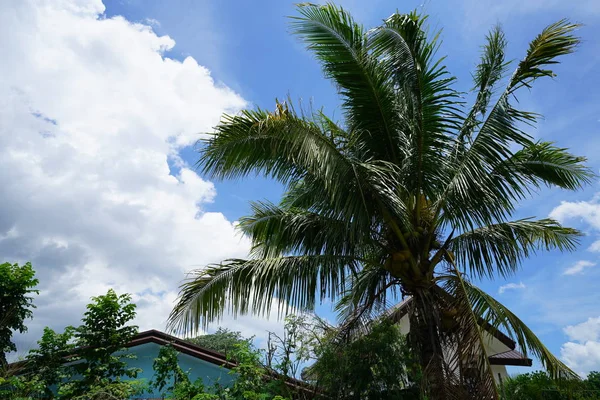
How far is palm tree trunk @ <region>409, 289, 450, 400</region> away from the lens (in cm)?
716

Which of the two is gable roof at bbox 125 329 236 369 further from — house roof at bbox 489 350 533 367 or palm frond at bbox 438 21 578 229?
house roof at bbox 489 350 533 367

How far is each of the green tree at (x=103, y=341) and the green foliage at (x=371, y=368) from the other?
3.55 m

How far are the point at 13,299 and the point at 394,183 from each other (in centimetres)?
844

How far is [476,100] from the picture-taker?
845cm

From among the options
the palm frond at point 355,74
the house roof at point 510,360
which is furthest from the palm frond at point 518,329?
the house roof at point 510,360

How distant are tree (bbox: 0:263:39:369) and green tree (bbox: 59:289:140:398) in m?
2.34

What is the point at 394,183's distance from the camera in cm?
761

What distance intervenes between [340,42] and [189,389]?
5975 mm

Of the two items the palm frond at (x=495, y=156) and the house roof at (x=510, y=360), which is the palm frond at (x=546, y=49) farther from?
the house roof at (x=510, y=360)

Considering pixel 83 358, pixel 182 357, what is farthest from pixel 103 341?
pixel 182 357

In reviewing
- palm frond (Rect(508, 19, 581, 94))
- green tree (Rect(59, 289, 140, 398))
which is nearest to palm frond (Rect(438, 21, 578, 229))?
palm frond (Rect(508, 19, 581, 94))

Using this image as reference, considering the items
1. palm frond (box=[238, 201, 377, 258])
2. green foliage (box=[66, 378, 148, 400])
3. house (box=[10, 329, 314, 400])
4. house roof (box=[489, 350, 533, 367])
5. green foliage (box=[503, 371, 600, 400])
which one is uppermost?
palm frond (box=[238, 201, 377, 258])

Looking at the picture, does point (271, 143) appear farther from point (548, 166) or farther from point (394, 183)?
point (548, 166)

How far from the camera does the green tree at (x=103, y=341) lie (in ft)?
28.5
